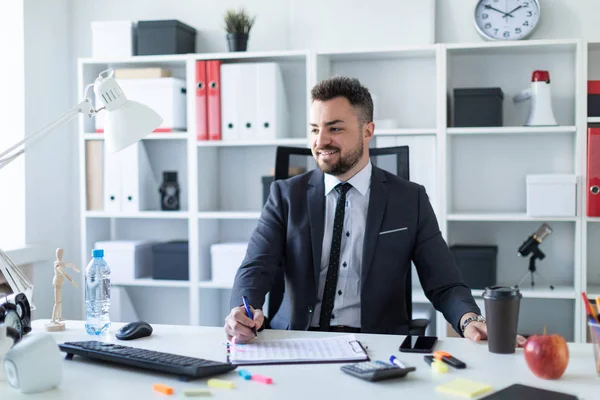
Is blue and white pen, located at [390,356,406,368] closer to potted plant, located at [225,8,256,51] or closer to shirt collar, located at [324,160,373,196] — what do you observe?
shirt collar, located at [324,160,373,196]

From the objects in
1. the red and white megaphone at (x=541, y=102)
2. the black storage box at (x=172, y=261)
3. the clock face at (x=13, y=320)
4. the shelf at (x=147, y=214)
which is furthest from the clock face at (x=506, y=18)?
the clock face at (x=13, y=320)

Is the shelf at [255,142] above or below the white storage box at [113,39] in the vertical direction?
below

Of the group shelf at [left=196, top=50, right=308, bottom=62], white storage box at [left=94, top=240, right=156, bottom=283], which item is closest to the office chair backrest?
shelf at [left=196, top=50, right=308, bottom=62]

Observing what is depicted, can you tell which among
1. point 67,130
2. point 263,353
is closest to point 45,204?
point 67,130

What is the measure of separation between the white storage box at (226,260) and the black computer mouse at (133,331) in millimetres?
1759

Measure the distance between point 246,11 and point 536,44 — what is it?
152cm

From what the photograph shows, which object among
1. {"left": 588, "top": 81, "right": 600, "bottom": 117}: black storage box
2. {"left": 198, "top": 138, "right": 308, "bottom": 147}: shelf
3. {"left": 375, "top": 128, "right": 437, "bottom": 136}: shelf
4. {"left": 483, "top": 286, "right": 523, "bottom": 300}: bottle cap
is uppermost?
{"left": 588, "top": 81, "right": 600, "bottom": 117}: black storage box

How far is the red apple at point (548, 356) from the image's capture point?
141cm

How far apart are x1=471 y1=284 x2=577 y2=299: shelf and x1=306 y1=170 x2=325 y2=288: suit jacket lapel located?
132 centimetres

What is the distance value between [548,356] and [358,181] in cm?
103

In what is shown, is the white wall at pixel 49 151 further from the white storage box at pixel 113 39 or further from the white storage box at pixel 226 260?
the white storage box at pixel 226 260

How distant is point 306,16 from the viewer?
3.66m

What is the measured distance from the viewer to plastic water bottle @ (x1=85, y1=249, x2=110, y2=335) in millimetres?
1898

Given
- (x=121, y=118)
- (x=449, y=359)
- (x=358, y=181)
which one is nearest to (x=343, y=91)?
(x=358, y=181)
